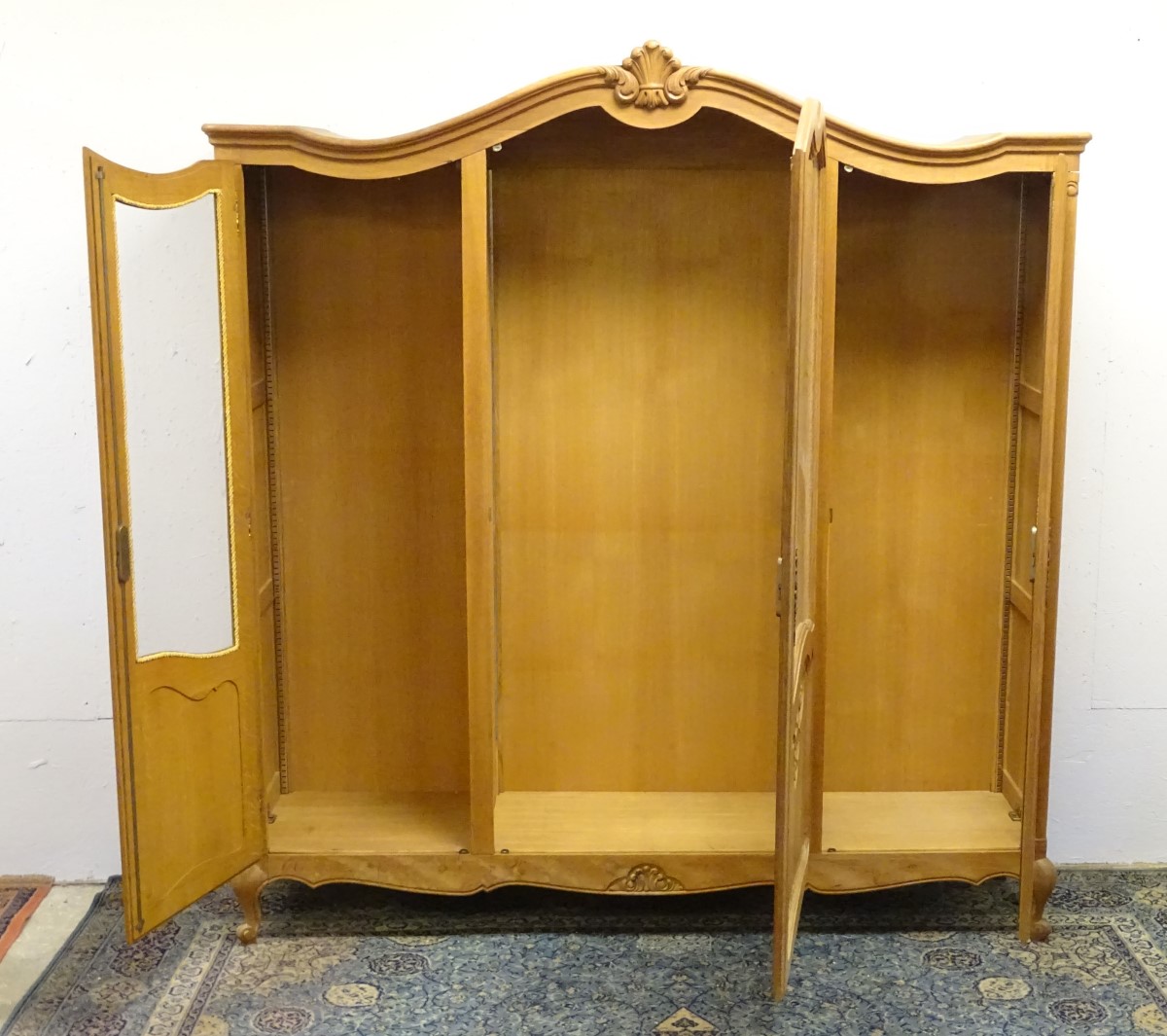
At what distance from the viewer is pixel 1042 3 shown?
10.5ft

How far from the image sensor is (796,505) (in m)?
2.42

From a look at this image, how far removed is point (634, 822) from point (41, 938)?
5.01ft

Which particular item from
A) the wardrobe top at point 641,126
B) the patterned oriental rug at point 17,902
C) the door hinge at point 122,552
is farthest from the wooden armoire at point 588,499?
the patterned oriental rug at point 17,902

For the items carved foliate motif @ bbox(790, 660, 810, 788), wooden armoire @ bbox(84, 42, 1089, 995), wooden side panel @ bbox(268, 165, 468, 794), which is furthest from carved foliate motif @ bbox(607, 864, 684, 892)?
wooden side panel @ bbox(268, 165, 468, 794)

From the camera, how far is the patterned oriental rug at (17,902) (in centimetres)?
318

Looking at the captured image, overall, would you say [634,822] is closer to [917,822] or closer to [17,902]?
[917,822]

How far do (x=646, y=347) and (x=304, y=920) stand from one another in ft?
5.60

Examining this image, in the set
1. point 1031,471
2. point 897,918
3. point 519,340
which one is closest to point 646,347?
point 519,340

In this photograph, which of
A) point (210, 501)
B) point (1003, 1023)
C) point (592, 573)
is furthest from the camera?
point (592, 573)

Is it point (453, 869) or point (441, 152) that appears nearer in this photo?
point (441, 152)

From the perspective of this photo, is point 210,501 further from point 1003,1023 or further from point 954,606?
point 1003,1023

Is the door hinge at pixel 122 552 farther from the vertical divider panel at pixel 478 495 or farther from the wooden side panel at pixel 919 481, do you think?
the wooden side panel at pixel 919 481

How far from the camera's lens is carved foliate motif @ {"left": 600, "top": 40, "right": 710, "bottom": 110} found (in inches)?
106

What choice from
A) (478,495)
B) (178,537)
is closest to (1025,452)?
(478,495)
